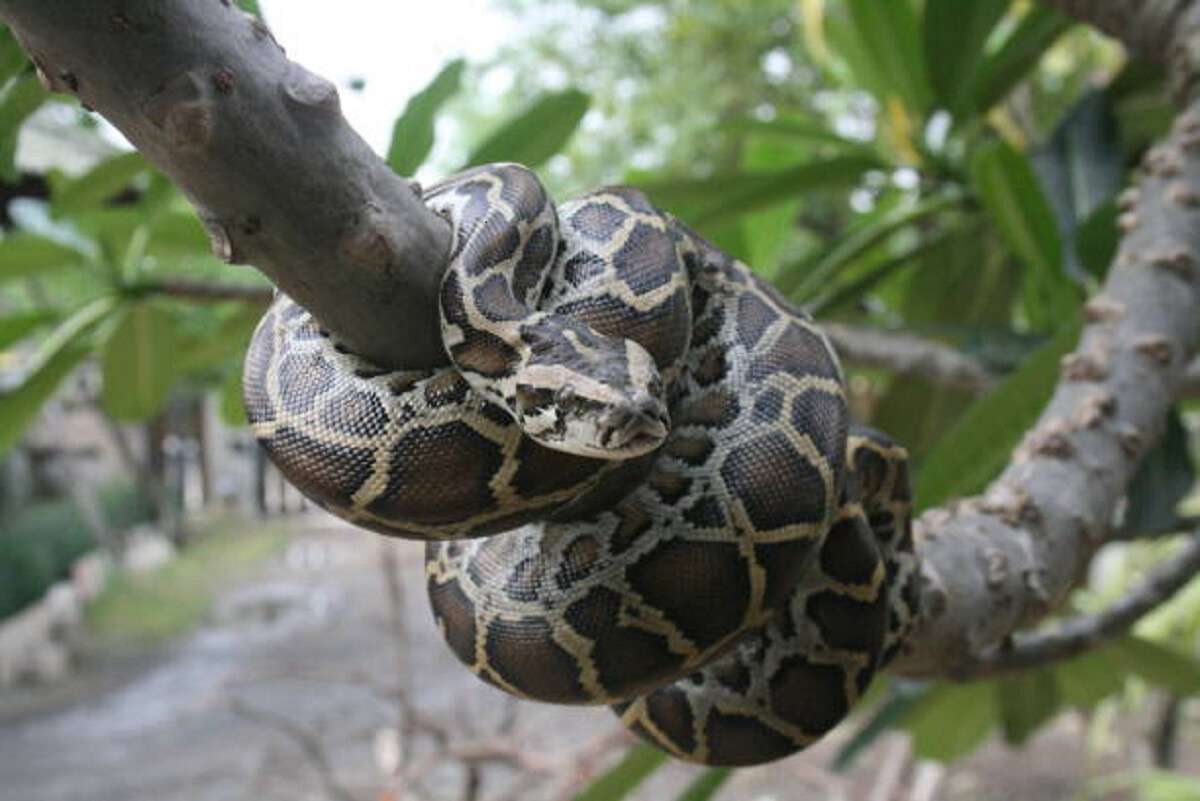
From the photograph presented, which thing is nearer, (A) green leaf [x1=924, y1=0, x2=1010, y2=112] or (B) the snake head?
(B) the snake head

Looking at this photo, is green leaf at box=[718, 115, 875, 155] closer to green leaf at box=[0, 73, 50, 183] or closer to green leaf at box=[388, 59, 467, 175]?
green leaf at box=[388, 59, 467, 175]

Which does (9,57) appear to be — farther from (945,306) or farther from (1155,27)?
(945,306)

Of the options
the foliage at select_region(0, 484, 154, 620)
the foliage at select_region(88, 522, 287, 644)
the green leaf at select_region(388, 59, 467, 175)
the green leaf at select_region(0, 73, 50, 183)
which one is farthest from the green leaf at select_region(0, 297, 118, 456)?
the foliage at select_region(88, 522, 287, 644)

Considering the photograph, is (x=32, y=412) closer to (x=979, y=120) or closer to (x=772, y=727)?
(x=772, y=727)

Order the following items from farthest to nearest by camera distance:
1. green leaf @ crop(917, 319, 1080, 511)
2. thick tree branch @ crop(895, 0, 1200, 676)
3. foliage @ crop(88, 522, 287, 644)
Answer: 1. foliage @ crop(88, 522, 287, 644)
2. green leaf @ crop(917, 319, 1080, 511)
3. thick tree branch @ crop(895, 0, 1200, 676)

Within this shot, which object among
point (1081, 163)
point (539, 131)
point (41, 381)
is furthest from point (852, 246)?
point (41, 381)

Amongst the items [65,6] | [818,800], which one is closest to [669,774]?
[818,800]

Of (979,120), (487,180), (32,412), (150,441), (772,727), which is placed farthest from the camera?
(150,441)
